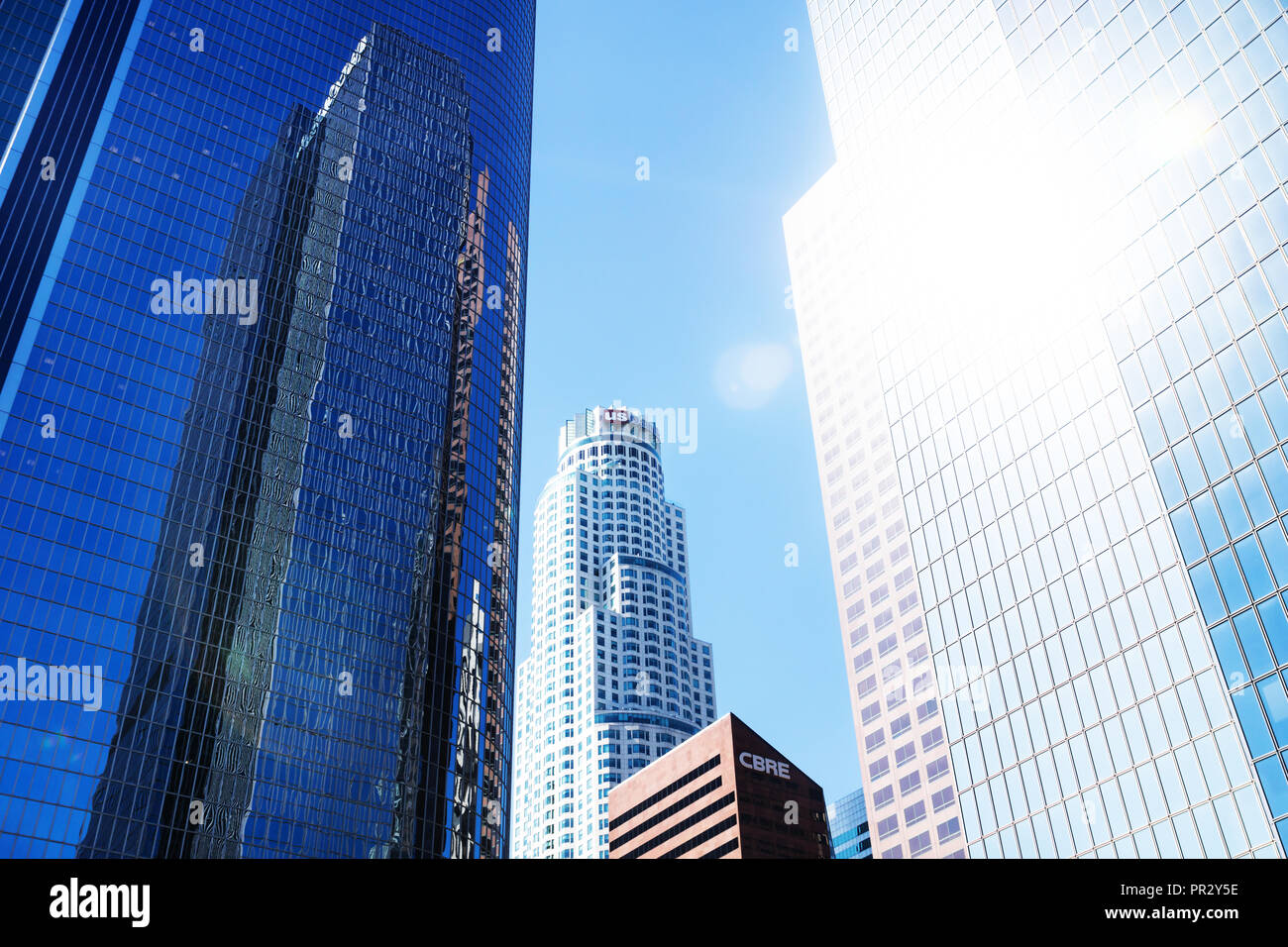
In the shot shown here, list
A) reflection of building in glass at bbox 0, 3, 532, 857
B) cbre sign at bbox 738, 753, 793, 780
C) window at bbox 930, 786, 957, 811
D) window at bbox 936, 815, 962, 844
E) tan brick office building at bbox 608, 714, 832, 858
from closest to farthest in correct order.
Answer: reflection of building in glass at bbox 0, 3, 532, 857, window at bbox 936, 815, 962, 844, window at bbox 930, 786, 957, 811, tan brick office building at bbox 608, 714, 832, 858, cbre sign at bbox 738, 753, 793, 780

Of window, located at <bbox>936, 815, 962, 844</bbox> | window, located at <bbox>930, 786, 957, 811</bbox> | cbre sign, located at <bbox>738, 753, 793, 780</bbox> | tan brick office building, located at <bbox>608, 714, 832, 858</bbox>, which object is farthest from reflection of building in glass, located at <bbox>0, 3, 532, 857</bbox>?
window, located at <bbox>936, 815, 962, 844</bbox>

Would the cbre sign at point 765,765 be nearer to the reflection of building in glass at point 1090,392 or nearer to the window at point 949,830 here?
the window at point 949,830

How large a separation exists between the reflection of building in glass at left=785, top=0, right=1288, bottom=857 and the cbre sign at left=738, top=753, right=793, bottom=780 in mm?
77341

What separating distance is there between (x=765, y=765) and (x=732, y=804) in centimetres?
844

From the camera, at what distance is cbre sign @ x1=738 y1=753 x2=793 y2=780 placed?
152 meters

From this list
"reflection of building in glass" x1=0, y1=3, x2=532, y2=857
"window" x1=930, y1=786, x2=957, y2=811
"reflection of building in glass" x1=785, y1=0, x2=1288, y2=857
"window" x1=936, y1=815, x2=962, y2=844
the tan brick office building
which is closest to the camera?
"reflection of building in glass" x1=785, y1=0, x2=1288, y2=857

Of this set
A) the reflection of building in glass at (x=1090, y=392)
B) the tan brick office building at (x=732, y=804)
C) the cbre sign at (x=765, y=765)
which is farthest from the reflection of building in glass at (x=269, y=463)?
the reflection of building in glass at (x=1090, y=392)

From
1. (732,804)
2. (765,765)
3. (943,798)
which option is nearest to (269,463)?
(732,804)

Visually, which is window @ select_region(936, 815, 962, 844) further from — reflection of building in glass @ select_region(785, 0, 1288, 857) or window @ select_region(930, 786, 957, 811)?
reflection of building in glass @ select_region(785, 0, 1288, 857)

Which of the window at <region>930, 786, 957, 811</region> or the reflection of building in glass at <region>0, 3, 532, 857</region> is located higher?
the reflection of building in glass at <region>0, 3, 532, 857</region>

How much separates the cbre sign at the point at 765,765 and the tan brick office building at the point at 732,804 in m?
0.14

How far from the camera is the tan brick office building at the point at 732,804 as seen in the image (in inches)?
5852

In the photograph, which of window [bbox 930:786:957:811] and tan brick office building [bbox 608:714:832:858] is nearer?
window [bbox 930:786:957:811]
